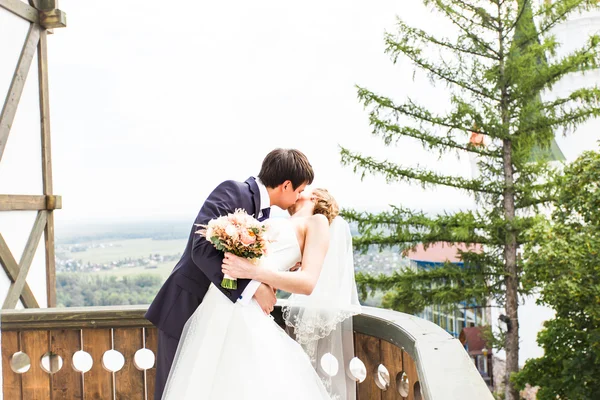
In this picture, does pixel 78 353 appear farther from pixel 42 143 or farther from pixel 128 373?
pixel 42 143

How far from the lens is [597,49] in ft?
36.4

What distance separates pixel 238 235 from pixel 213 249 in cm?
17

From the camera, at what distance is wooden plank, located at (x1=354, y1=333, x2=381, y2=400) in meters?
1.97

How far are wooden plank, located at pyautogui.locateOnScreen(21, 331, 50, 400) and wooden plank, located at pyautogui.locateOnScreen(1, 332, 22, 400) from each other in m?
0.03

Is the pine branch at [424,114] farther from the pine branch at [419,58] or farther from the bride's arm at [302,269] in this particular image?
the bride's arm at [302,269]

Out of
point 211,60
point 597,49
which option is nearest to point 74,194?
point 211,60

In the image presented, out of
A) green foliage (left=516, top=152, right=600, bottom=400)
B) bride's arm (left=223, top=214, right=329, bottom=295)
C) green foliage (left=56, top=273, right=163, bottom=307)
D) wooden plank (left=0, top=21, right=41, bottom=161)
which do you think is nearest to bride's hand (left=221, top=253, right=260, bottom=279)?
bride's arm (left=223, top=214, right=329, bottom=295)

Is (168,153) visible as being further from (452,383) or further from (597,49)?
(452,383)

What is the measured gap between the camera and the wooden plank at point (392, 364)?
1837 mm

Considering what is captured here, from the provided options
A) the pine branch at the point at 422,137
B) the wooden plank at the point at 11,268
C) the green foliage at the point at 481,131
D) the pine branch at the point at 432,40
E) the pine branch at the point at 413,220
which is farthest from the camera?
the pine branch at the point at 432,40

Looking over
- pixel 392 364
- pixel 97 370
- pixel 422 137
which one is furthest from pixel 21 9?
pixel 422 137

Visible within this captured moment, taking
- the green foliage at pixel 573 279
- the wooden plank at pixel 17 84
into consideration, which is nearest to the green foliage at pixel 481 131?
the green foliage at pixel 573 279

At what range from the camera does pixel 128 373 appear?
92.7 inches

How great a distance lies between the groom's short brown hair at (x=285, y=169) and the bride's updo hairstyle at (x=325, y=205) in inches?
6.7
